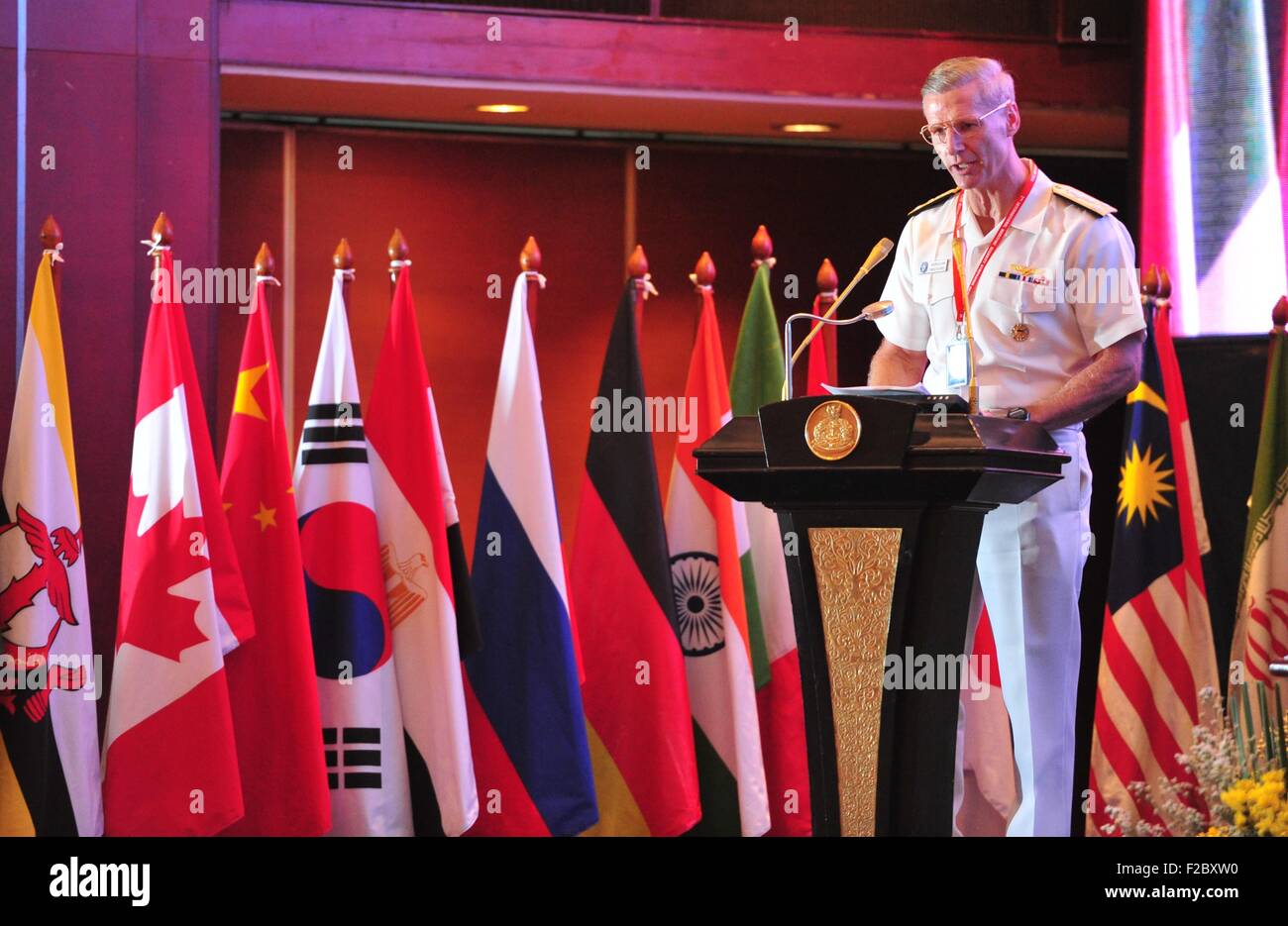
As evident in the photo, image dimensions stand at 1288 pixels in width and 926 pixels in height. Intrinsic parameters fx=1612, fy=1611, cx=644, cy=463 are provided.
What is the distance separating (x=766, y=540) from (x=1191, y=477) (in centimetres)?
119

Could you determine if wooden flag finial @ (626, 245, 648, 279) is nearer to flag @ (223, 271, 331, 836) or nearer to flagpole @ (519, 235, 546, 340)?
flagpole @ (519, 235, 546, 340)

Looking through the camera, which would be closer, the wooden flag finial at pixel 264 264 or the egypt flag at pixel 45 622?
the egypt flag at pixel 45 622

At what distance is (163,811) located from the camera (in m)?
3.72

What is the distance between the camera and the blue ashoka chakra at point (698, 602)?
4254 millimetres

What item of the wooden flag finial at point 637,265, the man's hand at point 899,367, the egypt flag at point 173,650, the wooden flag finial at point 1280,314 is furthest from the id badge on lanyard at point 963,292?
the egypt flag at point 173,650

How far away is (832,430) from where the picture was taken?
2406mm

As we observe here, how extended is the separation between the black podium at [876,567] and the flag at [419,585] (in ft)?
5.29

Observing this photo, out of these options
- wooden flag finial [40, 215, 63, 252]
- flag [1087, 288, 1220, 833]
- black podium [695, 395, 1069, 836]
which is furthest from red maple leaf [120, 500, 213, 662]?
flag [1087, 288, 1220, 833]

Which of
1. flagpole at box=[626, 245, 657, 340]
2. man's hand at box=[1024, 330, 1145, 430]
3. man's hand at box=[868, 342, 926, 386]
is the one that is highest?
flagpole at box=[626, 245, 657, 340]

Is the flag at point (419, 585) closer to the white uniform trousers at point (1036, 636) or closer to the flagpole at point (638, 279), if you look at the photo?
the flagpole at point (638, 279)

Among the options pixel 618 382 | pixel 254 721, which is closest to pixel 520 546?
pixel 618 382

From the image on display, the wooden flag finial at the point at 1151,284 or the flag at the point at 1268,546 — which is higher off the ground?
the wooden flag finial at the point at 1151,284

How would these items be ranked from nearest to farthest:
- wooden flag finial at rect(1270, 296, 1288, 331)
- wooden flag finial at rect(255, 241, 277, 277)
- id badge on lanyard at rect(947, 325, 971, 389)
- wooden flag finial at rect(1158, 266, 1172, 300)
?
id badge on lanyard at rect(947, 325, 971, 389) → wooden flag finial at rect(255, 241, 277, 277) → wooden flag finial at rect(1270, 296, 1288, 331) → wooden flag finial at rect(1158, 266, 1172, 300)

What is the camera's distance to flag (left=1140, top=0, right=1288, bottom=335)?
466cm
